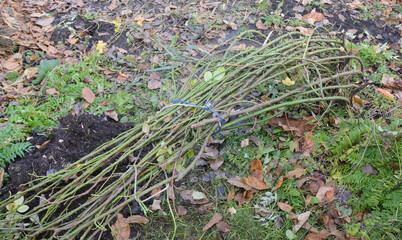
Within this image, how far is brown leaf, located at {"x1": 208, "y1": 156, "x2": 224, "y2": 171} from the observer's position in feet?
7.61

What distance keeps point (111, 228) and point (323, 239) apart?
1.44m

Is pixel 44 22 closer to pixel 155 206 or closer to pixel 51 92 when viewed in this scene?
pixel 51 92

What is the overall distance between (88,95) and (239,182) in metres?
1.80

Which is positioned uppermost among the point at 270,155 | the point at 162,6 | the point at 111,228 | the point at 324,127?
the point at 162,6

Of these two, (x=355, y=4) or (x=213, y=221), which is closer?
(x=213, y=221)

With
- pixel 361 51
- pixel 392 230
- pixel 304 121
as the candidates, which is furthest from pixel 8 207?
pixel 361 51

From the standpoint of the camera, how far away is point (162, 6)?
4129 millimetres

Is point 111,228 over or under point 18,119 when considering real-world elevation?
under

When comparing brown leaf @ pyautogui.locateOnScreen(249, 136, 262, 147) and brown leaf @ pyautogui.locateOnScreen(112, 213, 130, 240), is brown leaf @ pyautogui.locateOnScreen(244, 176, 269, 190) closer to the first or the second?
brown leaf @ pyautogui.locateOnScreen(249, 136, 262, 147)

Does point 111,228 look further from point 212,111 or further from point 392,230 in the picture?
point 392,230

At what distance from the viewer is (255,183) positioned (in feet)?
7.09

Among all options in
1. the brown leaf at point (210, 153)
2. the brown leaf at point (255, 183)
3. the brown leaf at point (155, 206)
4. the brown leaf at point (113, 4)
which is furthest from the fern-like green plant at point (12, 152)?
the brown leaf at point (113, 4)

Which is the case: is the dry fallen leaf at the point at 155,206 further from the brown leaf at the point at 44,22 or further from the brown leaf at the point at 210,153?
the brown leaf at the point at 44,22

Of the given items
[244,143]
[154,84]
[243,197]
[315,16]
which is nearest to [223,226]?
[243,197]
